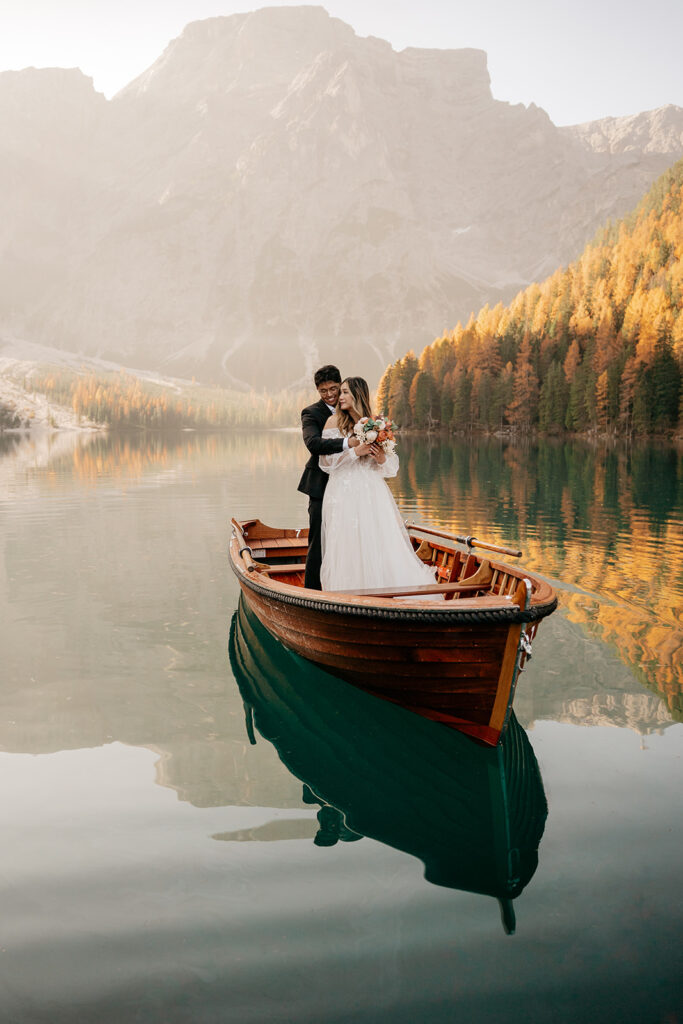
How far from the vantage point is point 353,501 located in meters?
9.67

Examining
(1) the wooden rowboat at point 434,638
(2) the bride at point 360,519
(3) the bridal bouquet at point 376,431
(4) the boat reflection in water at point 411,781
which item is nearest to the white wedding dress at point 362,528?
(2) the bride at point 360,519

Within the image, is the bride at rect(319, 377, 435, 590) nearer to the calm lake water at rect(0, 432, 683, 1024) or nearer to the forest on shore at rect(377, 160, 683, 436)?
the calm lake water at rect(0, 432, 683, 1024)

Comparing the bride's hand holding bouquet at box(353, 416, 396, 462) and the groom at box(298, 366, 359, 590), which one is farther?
the groom at box(298, 366, 359, 590)

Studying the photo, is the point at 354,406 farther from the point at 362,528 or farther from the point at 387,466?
the point at 362,528

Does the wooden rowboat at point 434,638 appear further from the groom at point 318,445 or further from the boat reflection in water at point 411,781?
the groom at point 318,445

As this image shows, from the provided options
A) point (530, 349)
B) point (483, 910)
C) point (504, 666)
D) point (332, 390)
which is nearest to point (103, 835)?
point (483, 910)

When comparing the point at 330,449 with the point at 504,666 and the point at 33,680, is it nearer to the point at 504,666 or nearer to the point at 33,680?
the point at 504,666

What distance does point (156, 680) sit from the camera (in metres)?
10.1

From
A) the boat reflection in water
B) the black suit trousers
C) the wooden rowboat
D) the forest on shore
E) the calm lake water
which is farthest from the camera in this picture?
the forest on shore

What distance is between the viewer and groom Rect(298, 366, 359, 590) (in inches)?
376

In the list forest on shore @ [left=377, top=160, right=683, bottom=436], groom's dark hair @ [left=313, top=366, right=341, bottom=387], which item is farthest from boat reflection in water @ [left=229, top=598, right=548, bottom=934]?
forest on shore @ [left=377, top=160, right=683, bottom=436]

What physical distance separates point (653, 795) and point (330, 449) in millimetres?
5470

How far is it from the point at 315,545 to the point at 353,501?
1.03m

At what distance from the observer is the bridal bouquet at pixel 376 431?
30.2 feet
